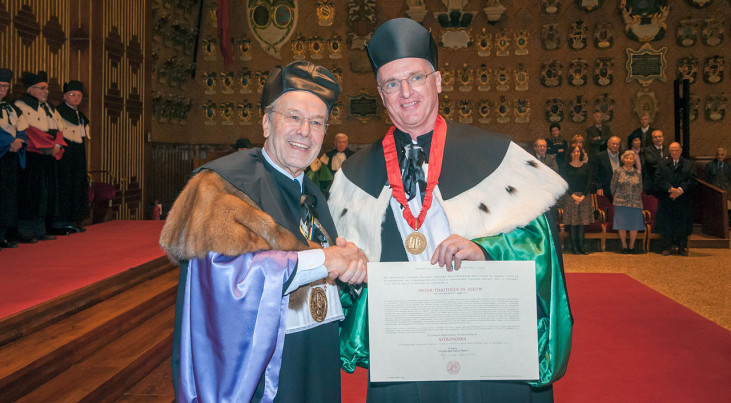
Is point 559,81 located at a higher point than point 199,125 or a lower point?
higher

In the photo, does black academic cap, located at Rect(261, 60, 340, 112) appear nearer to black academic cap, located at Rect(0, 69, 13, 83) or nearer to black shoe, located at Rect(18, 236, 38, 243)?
black academic cap, located at Rect(0, 69, 13, 83)

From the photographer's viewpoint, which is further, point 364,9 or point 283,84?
point 364,9

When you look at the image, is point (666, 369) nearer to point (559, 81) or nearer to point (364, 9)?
point (559, 81)

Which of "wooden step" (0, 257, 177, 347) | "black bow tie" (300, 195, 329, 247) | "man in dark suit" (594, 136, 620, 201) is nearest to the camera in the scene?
"black bow tie" (300, 195, 329, 247)

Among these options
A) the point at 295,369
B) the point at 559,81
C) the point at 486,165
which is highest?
the point at 559,81

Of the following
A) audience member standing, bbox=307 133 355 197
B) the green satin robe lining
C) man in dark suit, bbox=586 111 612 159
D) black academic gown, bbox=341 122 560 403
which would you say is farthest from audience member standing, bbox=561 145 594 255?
the green satin robe lining

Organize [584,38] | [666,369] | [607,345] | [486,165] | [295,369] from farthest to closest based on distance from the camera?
[584,38], [607,345], [666,369], [486,165], [295,369]

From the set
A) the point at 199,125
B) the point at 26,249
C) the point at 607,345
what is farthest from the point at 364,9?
the point at 607,345

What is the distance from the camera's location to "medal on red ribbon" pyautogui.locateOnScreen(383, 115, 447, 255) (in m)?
2.10

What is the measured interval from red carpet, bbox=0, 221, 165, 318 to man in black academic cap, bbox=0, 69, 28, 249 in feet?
1.12

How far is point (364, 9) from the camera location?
15.4 m

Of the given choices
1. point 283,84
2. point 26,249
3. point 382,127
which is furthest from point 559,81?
point 283,84

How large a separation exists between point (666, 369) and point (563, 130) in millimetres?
11934

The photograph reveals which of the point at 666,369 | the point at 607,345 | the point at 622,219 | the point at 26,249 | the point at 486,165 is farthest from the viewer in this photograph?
the point at 622,219
